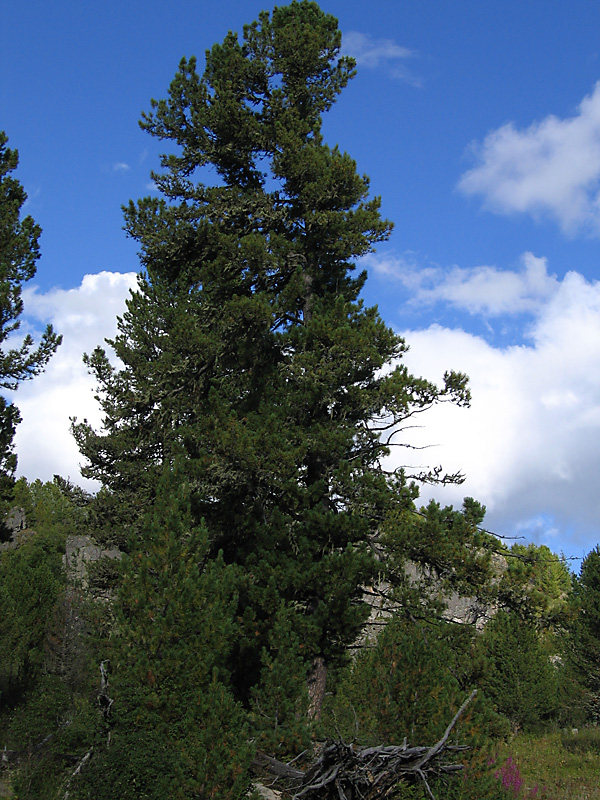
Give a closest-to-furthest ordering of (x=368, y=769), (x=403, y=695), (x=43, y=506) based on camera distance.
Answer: (x=368, y=769) < (x=403, y=695) < (x=43, y=506)

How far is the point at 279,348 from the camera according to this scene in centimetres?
1302

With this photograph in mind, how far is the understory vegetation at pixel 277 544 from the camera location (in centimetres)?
781

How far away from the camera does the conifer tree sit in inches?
439

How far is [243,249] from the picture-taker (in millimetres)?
12492

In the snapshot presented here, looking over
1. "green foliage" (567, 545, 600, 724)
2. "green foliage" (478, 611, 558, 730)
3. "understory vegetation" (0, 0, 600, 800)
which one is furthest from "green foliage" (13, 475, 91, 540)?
"understory vegetation" (0, 0, 600, 800)

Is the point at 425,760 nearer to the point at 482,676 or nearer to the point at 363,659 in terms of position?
the point at 363,659

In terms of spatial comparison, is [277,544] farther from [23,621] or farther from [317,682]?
[23,621]

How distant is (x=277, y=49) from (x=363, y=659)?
11.7 metres

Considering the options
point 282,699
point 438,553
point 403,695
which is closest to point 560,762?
point 438,553

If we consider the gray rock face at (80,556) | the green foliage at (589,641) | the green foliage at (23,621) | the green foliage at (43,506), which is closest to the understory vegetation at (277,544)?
the green foliage at (23,621)

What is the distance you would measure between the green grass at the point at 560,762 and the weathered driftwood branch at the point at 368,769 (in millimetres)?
8047

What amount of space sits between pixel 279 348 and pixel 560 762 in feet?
57.5

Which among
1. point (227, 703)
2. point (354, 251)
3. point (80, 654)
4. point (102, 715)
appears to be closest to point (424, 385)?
point (354, 251)

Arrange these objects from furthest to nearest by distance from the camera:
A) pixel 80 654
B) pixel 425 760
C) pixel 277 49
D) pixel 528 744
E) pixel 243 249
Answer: pixel 528 744 < pixel 80 654 < pixel 277 49 < pixel 243 249 < pixel 425 760
